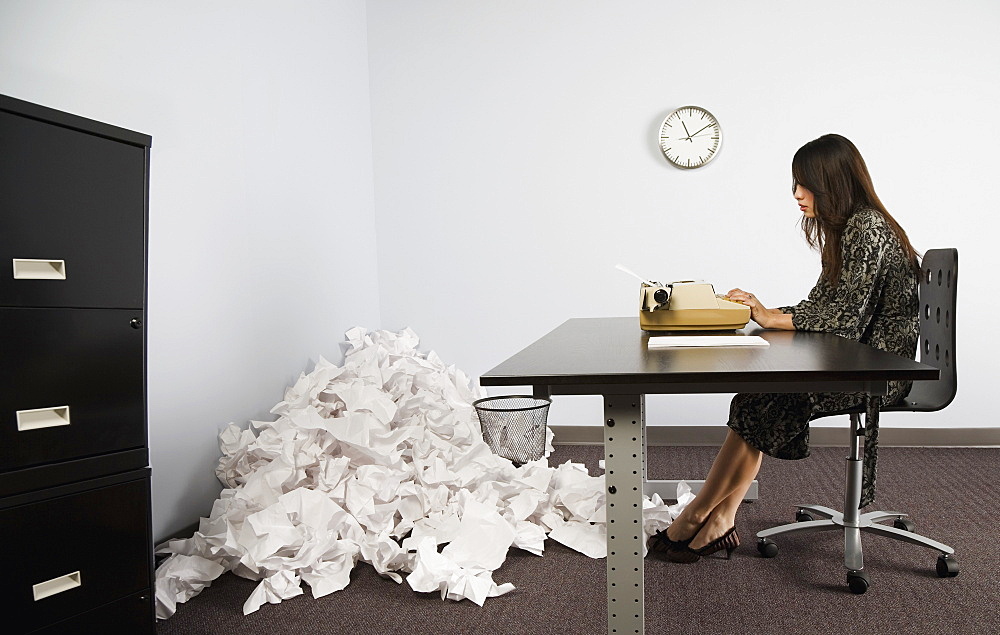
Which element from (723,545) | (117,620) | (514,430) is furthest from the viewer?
(514,430)

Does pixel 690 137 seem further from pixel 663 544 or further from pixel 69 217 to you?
pixel 69 217

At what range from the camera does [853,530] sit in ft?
8.30

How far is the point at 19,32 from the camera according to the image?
231cm

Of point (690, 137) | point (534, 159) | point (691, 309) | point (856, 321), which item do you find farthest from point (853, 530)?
point (534, 159)

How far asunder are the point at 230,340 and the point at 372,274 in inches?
64.2

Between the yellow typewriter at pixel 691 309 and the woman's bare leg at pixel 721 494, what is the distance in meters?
0.45

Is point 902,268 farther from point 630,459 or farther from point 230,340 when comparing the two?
point 230,340

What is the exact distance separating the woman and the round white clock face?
1.88 metres

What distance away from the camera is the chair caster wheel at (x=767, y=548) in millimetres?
2729

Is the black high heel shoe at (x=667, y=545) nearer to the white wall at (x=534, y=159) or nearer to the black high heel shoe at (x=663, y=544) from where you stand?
the black high heel shoe at (x=663, y=544)

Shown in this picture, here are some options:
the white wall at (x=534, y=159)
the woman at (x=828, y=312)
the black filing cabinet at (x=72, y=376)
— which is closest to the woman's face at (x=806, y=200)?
the woman at (x=828, y=312)

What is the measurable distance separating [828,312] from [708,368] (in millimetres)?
1062

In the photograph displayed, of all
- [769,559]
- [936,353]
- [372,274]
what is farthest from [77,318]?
[372,274]

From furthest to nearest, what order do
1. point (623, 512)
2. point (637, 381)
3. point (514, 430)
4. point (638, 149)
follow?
point (638, 149), point (514, 430), point (623, 512), point (637, 381)
